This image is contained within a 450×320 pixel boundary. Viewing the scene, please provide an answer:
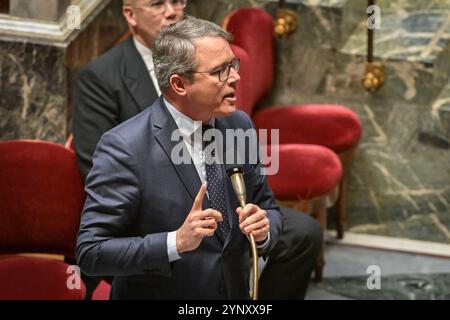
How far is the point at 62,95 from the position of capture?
395 centimetres

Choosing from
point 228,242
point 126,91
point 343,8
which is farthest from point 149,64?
point 343,8

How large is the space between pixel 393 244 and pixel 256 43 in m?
1.08

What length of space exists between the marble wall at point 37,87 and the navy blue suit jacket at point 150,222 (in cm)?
145

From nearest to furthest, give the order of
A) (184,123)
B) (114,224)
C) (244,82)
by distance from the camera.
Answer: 1. (114,224)
2. (184,123)
3. (244,82)

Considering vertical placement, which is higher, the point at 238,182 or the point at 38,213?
the point at 238,182

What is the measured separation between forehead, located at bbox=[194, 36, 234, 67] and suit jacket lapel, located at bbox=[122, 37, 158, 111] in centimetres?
89

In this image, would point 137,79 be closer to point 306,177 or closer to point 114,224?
point 306,177

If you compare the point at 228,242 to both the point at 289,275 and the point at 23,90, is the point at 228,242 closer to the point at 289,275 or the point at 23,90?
the point at 289,275

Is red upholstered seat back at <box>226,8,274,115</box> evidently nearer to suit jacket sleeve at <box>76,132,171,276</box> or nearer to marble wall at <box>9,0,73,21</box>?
marble wall at <box>9,0,73,21</box>

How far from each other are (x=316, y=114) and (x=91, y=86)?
127 cm

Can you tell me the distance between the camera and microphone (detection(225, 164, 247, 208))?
2326 millimetres

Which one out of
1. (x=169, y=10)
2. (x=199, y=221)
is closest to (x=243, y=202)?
(x=199, y=221)

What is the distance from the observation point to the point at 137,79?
3.36 m

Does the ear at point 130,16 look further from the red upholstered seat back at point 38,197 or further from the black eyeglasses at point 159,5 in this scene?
the red upholstered seat back at point 38,197
